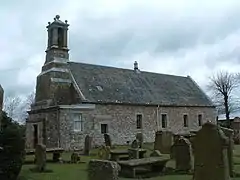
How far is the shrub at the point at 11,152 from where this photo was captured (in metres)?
11.1

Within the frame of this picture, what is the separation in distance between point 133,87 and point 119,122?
4911 millimetres

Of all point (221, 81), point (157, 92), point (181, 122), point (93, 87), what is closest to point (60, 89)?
point (93, 87)

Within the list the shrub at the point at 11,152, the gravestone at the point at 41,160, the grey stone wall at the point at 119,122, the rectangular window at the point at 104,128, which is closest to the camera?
the shrub at the point at 11,152

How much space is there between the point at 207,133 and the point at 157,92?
90.4ft

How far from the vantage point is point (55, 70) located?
30.0 metres

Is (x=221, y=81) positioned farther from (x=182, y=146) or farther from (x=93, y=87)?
(x=182, y=146)

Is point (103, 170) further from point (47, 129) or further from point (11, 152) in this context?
point (47, 129)

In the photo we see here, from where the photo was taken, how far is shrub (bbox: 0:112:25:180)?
11.1 m

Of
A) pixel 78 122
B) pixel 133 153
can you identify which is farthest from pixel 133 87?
pixel 133 153

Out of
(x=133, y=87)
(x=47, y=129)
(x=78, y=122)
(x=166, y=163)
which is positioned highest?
(x=133, y=87)

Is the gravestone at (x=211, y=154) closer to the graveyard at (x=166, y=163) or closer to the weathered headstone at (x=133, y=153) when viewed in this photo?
the graveyard at (x=166, y=163)

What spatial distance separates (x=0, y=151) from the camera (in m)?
11.1

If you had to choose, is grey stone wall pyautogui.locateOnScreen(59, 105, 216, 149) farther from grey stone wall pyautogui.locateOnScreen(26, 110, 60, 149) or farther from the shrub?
the shrub

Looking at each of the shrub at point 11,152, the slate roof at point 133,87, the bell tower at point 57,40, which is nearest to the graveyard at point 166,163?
the shrub at point 11,152
